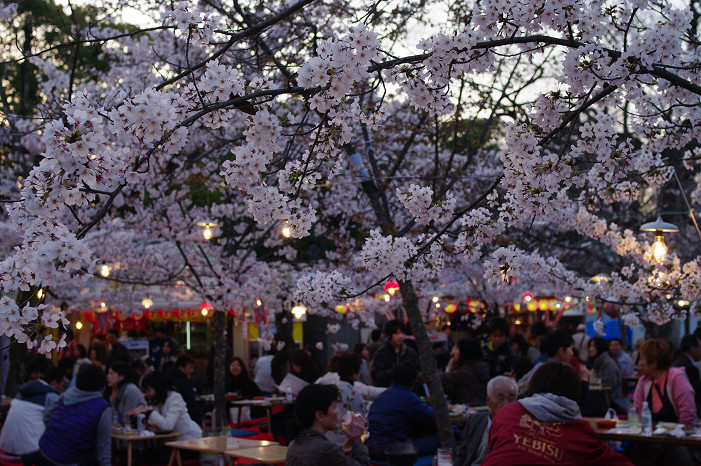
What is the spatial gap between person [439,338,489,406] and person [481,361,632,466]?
427 cm

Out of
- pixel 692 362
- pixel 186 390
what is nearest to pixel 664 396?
pixel 692 362

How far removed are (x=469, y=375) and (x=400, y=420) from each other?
1751 mm

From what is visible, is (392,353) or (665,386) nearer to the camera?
(665,386)

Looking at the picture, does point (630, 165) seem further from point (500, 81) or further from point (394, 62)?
point (500, 81)

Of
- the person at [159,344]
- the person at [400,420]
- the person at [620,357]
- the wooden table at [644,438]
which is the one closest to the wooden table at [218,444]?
the person at [400,420]

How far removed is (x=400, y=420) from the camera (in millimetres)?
6832

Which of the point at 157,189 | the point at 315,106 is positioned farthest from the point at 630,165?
the point at 157,189

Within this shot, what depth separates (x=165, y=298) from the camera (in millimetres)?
16609

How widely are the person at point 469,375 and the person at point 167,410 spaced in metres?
3.10

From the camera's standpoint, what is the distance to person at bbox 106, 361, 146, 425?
29.1ft

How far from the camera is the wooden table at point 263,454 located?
244 inches

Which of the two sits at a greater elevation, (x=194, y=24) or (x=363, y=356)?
(x=194, y=24)

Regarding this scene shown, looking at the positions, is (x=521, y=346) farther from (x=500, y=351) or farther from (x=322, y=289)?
(x=322, y=289)

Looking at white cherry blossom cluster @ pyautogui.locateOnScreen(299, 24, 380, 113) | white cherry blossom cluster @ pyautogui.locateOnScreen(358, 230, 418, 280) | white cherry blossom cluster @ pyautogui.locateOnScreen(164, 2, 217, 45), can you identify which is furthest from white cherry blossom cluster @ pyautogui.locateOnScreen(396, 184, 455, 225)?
white cherry blossom cluster @ pyautogui.locateOnScreen(164, 2, 217, 45)
